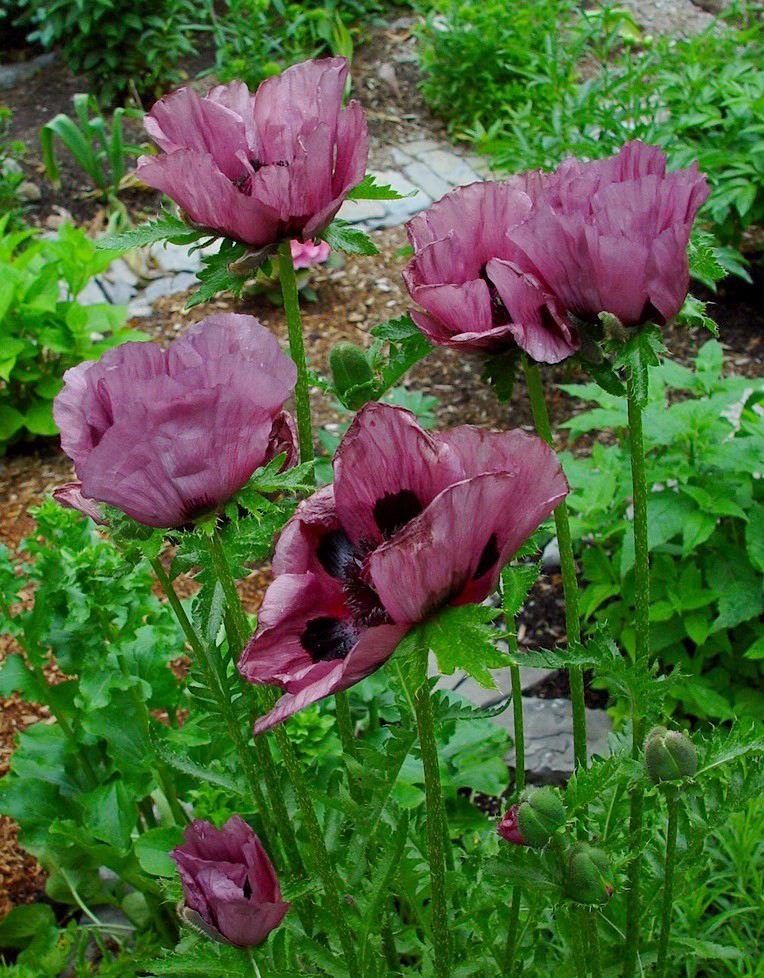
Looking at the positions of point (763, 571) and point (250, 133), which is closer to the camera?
point (250, 133)

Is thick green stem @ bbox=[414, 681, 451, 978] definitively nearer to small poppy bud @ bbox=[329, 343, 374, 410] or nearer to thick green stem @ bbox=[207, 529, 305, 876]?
thick green stem @ bbox=[207, 529, 305, 876]

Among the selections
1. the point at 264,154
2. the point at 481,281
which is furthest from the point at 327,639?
the point at 264,154

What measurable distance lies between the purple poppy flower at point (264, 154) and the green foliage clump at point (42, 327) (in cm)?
262

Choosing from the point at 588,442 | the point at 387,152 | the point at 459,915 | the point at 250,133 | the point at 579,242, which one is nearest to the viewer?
the point at 579,242

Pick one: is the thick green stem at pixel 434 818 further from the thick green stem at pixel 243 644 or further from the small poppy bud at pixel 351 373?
the small poppy bud at pixel 351 373

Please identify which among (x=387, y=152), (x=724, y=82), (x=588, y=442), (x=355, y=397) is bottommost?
(x=588, y=442)

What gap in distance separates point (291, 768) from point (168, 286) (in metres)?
4.04

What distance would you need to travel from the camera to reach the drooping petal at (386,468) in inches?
33.0

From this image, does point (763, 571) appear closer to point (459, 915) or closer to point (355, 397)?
point (459, 915)

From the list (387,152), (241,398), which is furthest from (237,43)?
(241,398)

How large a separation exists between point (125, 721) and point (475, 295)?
1.24 metres

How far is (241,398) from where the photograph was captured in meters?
0.92

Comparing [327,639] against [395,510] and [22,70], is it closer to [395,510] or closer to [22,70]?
[395,510]

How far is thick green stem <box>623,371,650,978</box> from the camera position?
1.12 meters
